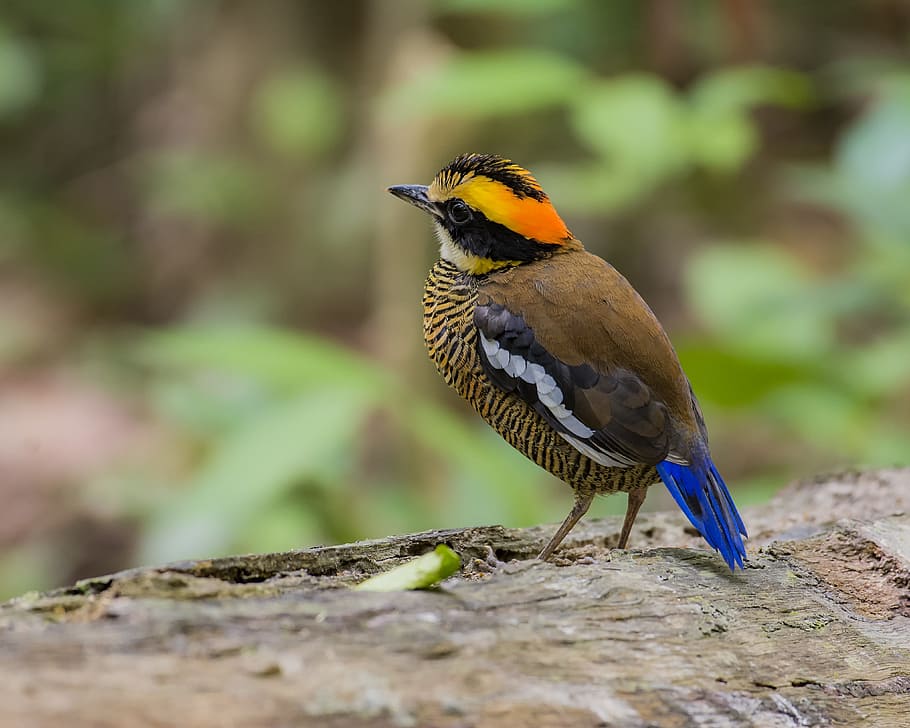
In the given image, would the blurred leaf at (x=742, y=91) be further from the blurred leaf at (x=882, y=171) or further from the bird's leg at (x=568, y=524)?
the bird's leg at (x=568, y=524)

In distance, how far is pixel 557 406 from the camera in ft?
12.2

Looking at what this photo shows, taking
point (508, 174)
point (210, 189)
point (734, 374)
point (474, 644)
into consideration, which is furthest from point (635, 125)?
point (210, 189)

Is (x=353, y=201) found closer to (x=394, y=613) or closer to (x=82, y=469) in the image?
(x=82, y=469)

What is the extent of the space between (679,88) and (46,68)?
8.19 metres

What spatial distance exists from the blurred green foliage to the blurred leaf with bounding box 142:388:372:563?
15 millimetres

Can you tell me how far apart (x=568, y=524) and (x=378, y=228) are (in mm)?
6468

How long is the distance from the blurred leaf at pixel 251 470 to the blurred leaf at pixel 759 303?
1826 millimetres

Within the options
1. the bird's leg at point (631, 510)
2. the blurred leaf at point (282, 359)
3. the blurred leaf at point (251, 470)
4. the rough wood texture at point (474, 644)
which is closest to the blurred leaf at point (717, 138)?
the bird's leg at point (631, 510)

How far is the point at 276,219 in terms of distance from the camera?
12.3 metres

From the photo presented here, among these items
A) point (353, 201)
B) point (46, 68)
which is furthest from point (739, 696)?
point (46, 68)

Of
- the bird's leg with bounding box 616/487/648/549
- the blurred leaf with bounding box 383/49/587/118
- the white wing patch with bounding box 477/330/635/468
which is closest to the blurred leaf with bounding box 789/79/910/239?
the blurred leaf with bounding box 383/49/587/118

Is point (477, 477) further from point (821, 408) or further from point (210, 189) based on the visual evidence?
point (210, 189)

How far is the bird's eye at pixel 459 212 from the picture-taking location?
4.11 meters

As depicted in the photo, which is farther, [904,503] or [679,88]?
[679,88]
